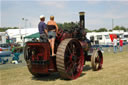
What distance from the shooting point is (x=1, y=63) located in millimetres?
11781

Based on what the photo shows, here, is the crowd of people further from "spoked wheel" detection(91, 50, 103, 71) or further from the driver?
"spoked wheel" detection(91, 50, 103, 71)

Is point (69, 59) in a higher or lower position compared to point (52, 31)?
lower

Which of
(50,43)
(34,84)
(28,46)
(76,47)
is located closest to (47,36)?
(50,43)

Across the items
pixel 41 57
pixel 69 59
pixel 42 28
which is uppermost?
pixel 42 28

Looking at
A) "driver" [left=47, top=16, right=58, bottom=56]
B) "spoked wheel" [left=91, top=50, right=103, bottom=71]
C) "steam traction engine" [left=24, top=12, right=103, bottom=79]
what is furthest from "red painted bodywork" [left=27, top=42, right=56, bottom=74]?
"spoked wheel" [left=91, top=50, right=103, bottom=71]

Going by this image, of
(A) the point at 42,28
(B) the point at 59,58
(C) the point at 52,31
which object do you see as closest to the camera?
(B) the point at 59,58

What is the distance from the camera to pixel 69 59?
6.29m

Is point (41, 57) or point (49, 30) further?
point (49, 30)

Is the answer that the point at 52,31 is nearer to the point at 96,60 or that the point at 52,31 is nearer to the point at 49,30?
the point at 49,30

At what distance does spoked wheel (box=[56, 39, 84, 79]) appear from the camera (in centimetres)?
573

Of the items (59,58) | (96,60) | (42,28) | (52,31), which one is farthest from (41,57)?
(96,60)

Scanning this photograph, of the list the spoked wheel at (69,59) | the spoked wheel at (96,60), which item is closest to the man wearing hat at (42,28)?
the spoked wheel at (69,59)

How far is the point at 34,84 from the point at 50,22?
2.17 meters

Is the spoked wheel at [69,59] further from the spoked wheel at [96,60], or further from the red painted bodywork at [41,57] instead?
the spoked wheel at [96,60]
